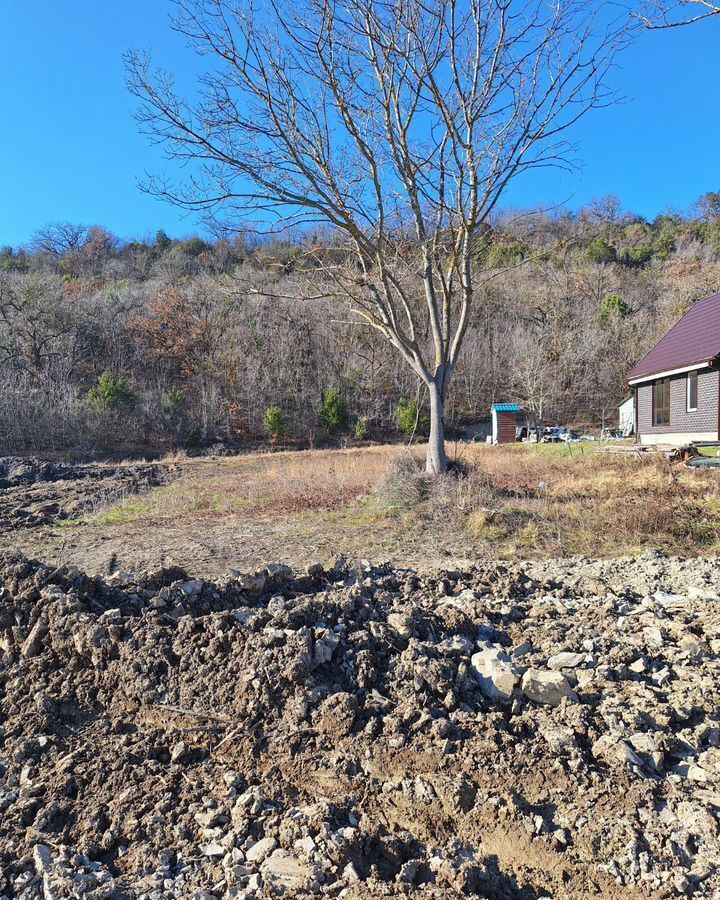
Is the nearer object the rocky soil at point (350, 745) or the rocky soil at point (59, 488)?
the rocky soil at point (350, 745)

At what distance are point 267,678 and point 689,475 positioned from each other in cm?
1123

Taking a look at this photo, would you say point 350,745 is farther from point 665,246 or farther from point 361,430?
point 665,246

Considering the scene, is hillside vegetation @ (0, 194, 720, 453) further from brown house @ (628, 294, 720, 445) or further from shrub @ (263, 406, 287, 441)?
brown house @ (628, 294, 720, 445)

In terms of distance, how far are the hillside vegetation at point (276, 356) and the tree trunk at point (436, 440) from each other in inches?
601

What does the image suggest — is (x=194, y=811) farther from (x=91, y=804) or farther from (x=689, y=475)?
(x=689, y=475)

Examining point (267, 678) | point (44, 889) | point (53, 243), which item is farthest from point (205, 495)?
point (53, 243)

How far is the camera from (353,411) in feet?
115

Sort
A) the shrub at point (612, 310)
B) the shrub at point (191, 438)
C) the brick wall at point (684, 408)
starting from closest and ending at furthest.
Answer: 1. the brick wall at point (684, 408)
2. the shrub at point (191, 438)
3. the shrub at point (612, 310)

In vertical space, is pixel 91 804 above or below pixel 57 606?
below

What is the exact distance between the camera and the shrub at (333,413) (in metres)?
33.2

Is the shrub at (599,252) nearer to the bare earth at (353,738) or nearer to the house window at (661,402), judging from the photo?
the house window at (661,402)

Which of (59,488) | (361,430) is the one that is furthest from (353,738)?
(361,430)

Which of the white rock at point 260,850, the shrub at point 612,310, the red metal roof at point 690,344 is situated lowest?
the white rock at point 260,850

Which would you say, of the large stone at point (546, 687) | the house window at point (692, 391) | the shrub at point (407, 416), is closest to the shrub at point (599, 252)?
the shrub at point (407, 416)
